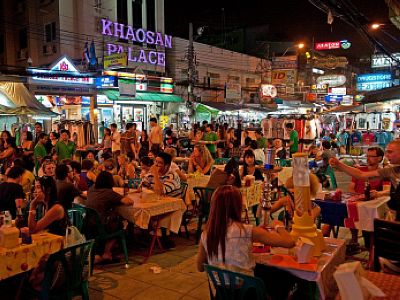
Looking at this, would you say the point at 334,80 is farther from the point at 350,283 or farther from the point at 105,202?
the point at 350,283

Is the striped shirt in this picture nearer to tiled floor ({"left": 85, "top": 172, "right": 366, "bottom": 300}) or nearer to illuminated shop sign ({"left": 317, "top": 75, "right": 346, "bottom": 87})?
tiled floor ({"left": 85, "top": 172, "right": 366, "bottom": 300})

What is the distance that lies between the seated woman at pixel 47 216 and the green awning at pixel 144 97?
1448 cm

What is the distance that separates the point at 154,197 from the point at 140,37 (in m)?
19.1

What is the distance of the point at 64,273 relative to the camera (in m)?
3.77

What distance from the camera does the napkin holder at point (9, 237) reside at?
3.79 m

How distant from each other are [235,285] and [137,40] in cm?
2197

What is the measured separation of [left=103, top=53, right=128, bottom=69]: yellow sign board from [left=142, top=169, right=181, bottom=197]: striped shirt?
12.4 meters

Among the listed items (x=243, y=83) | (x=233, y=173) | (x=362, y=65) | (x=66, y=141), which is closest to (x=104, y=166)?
(x=233, y=173)

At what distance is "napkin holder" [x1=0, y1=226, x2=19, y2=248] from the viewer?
149 inches

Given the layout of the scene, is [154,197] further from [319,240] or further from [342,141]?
[342,141]

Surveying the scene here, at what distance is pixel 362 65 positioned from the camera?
54188 millimetres

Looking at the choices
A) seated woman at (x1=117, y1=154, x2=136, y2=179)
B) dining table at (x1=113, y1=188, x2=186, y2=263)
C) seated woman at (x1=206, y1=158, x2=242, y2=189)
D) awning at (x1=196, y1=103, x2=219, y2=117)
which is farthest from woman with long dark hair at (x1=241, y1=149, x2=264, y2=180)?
awning at (x1=196, y1=103, x2=219, y2=117)

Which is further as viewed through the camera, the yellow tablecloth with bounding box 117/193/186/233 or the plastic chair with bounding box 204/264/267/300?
the yellow tablecloth with bounding box 117/193/186/233

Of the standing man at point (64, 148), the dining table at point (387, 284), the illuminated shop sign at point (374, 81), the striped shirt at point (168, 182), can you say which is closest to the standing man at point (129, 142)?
the standing man at point (64, 148)
